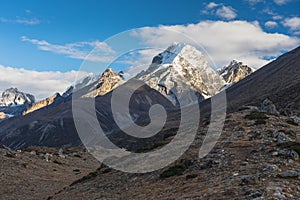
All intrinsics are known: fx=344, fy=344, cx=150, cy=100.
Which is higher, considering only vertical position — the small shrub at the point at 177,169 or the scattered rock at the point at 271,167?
the scattered rock at the point at 271,167

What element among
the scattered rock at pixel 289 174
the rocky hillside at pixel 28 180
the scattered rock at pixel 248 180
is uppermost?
the scattered rock at pixel 289 174

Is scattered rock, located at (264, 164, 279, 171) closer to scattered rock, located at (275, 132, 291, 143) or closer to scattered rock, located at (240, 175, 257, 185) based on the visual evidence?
scattered rock, located at (240, 175, 257, 185)

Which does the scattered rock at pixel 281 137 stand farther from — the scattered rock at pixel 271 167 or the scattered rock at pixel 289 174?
the scattered rock at pixel 289 174

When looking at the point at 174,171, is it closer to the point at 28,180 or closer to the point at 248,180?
the point at 248,180

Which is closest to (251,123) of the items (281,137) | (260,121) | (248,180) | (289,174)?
(260,121)

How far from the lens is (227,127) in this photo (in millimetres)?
37938

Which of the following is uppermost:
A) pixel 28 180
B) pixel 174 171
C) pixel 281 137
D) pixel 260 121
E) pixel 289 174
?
pixel 260 121

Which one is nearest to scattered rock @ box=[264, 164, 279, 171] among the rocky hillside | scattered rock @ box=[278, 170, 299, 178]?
scattered rock @ box=[278, 170, 299, 178]

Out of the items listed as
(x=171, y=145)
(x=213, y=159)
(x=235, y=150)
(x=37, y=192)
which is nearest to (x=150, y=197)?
(x=213, y=159)

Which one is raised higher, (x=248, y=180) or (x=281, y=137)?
(x=281, y=137)

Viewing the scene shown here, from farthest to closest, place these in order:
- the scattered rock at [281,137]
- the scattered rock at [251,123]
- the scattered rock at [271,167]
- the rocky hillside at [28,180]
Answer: the rocky hillside at [28,180], the scattered rock at [251,123], the scattered rock at [281,137], the scattered rock at [271,167]

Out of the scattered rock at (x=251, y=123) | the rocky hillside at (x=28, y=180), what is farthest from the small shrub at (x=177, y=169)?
the rocky hillside at (x=28, y=180)

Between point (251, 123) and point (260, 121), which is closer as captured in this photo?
point (260, 121)

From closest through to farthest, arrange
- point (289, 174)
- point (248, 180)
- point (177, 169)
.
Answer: point (248, 180), point (289, 174), point (177, 169)
